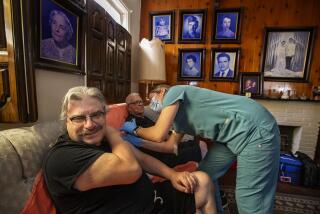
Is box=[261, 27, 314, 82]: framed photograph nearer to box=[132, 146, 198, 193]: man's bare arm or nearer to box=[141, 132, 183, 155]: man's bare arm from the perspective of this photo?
box=[141, 132, 183, 155]: man's bare arm

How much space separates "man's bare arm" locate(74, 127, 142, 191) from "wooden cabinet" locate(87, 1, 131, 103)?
1243mm

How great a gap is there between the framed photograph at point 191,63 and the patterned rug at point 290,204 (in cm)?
194

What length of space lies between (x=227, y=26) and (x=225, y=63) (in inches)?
23.6

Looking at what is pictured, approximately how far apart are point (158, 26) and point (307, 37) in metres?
2.39

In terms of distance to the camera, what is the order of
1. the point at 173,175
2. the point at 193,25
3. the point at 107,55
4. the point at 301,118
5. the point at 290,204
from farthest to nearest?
the point at 193,25 → the point at 301,118 → the point at 107,55 → the point at 290,204 → the point at 173,175

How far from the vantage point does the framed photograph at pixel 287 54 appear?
313 cm

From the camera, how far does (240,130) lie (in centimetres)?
110

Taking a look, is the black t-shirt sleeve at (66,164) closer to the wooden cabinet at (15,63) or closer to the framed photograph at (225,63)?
the wooden cabinet at (15,63)

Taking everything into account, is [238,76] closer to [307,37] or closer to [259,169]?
[307,37]

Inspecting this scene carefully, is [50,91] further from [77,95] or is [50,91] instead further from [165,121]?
[165,121]

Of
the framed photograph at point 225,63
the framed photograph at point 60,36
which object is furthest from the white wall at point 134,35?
the framed photograph at point 60,36

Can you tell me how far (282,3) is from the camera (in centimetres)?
316

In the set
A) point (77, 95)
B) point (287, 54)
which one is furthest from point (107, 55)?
point (287, 54)

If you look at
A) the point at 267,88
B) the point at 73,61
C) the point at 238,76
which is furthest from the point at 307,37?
the point at 73,61
